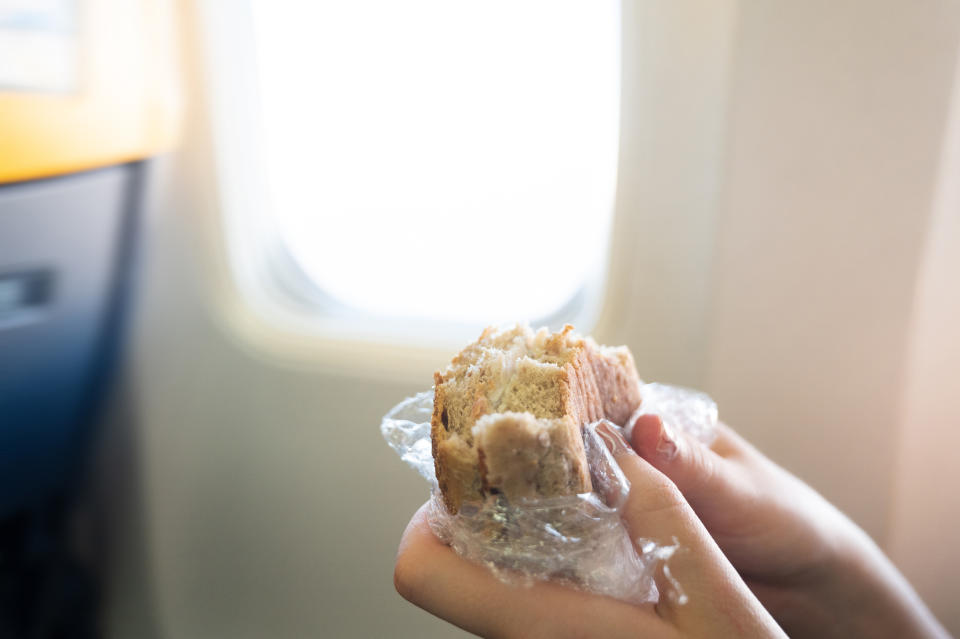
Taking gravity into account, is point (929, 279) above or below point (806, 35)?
below

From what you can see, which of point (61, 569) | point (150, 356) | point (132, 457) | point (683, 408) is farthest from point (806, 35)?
point (61, 569)

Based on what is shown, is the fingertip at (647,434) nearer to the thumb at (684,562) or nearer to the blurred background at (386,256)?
the thumb at (684,562)

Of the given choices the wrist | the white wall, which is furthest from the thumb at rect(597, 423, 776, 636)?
the white wall

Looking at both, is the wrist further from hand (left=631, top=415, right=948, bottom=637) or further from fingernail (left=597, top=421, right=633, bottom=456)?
fingernail (left=597, top=421, right=633, bottom=456)

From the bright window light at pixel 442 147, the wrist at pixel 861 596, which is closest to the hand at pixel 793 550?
the wrist at pixel 861 596

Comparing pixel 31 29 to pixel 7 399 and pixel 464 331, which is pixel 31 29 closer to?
pixel 7 399

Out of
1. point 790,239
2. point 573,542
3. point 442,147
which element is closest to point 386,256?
point 442,147
